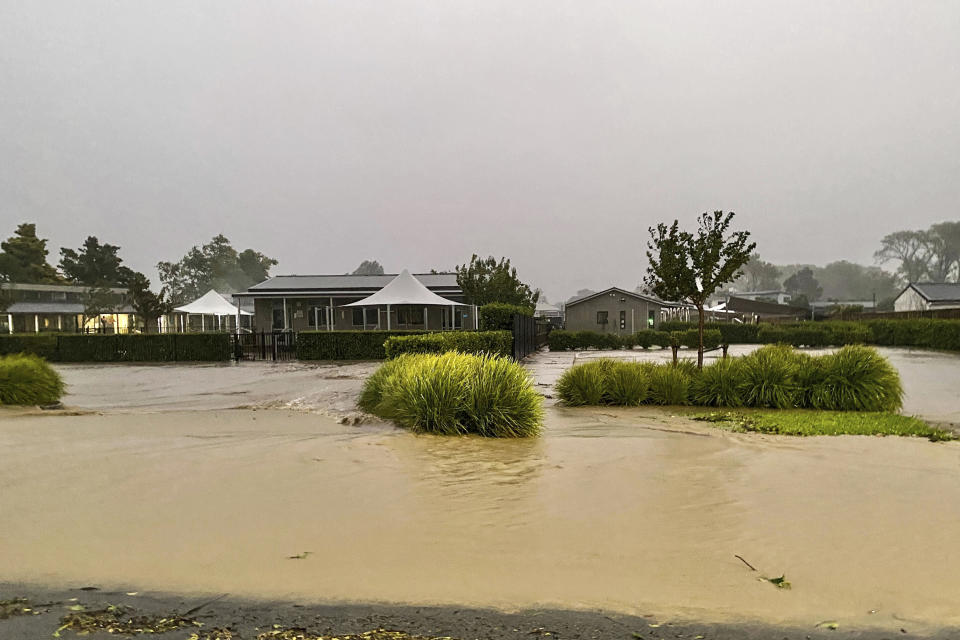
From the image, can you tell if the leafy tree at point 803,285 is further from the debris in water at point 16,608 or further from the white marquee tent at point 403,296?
the debris in water at point 16,608

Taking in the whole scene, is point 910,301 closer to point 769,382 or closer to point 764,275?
point 769,382

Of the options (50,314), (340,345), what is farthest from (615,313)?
(50,314)

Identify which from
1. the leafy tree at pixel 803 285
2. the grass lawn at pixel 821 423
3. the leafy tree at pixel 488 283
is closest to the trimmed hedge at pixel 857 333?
the leafy tree at pixel 488 283

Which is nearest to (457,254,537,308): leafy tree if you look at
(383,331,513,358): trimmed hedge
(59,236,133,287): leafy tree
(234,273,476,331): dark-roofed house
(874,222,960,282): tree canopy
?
(234,273,476,331): dark-roofed house

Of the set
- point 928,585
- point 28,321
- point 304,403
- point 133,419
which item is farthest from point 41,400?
point 28,321

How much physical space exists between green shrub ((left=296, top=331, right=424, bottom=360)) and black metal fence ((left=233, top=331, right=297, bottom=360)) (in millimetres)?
1857

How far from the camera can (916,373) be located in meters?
19.0

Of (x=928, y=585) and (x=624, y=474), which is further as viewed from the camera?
(x=624, y=474)

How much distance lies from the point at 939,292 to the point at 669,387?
5296cm

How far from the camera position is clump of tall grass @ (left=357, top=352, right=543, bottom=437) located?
9023mm

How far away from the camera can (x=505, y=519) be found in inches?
207

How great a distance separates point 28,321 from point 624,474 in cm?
5533

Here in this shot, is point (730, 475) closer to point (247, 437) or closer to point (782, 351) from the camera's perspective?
point (247, 437)

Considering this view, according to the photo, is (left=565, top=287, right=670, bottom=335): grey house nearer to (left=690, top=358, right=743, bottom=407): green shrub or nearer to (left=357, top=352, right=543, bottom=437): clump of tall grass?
(left=690, top=358, right=743, bottom=407): green shrub
